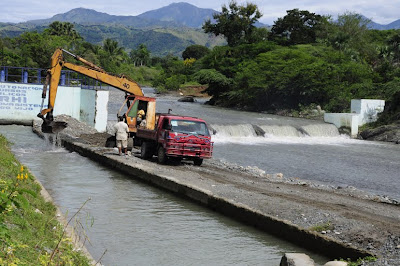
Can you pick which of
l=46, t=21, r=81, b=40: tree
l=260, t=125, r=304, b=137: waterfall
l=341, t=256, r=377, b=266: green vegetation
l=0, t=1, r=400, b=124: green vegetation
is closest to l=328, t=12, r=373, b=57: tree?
l=0, t=1, r=400, b=124: green vegetation

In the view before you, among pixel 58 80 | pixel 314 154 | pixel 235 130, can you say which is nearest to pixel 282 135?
pixel 235 130

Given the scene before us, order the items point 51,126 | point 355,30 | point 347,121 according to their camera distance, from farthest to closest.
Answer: point 355,30 → point 347,121 → point 51,126

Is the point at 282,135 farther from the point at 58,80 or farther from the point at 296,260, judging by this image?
the point at 296,260

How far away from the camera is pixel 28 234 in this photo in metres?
7.65

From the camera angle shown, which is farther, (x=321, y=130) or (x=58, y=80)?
(x=321, y=130)

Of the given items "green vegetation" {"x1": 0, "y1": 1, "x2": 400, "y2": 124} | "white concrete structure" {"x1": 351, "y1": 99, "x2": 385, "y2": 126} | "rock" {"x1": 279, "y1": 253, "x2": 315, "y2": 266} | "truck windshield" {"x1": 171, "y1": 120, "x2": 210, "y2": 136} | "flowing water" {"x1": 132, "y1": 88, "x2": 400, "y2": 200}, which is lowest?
"flowing water" {"x1": 132, "y1": 88, "x2": 400, "y2": 200}

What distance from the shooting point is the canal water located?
1008 cm

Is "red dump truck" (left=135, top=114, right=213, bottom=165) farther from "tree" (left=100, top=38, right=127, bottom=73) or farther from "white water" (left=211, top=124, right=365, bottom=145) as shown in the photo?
"tree" (left=100, top=38, right=127, bottom=73)

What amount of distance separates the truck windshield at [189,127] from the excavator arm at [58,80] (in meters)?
4.89

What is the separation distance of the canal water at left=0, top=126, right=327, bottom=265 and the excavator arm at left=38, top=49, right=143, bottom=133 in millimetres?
3493

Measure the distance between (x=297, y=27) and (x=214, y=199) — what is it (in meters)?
80.4

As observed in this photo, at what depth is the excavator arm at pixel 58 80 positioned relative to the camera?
72.9ft

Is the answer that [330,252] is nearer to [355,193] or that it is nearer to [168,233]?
[168,233]

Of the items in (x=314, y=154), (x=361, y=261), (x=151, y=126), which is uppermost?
(x=151, y=126)
